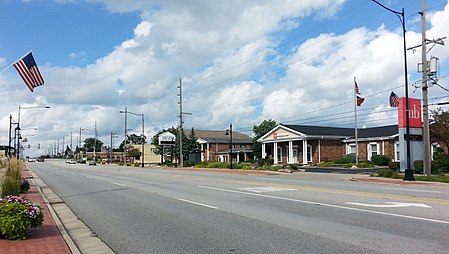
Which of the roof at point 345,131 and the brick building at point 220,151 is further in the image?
the brick building at point 220,151

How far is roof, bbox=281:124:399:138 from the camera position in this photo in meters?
51.1

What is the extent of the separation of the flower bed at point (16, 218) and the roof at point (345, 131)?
4591 centimetres

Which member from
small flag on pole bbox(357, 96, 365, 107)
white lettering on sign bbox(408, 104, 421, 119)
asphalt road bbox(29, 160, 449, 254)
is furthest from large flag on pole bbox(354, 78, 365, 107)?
asphalt road bbox(29, 160, 449, 254)

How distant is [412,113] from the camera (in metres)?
32.8

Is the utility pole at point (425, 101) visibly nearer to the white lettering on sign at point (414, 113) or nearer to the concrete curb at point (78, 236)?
the white lettering on sign at point (414, 113)

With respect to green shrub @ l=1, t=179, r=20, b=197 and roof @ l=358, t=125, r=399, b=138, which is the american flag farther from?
roof @ l=358, t=125, r=399, b=138

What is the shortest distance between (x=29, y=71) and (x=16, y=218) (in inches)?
527

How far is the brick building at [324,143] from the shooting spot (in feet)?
163

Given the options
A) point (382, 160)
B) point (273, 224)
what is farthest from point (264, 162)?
point (273, 224)

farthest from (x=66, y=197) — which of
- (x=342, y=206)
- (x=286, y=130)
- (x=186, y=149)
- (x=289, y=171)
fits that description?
(x=186, y=149)

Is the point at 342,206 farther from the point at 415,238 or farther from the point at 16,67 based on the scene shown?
the point at 16,67

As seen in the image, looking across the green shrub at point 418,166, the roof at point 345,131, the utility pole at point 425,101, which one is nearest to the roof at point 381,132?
the roof at point 345,131

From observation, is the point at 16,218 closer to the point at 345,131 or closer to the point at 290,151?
the point at 290,151

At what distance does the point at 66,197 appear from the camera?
19000mm
